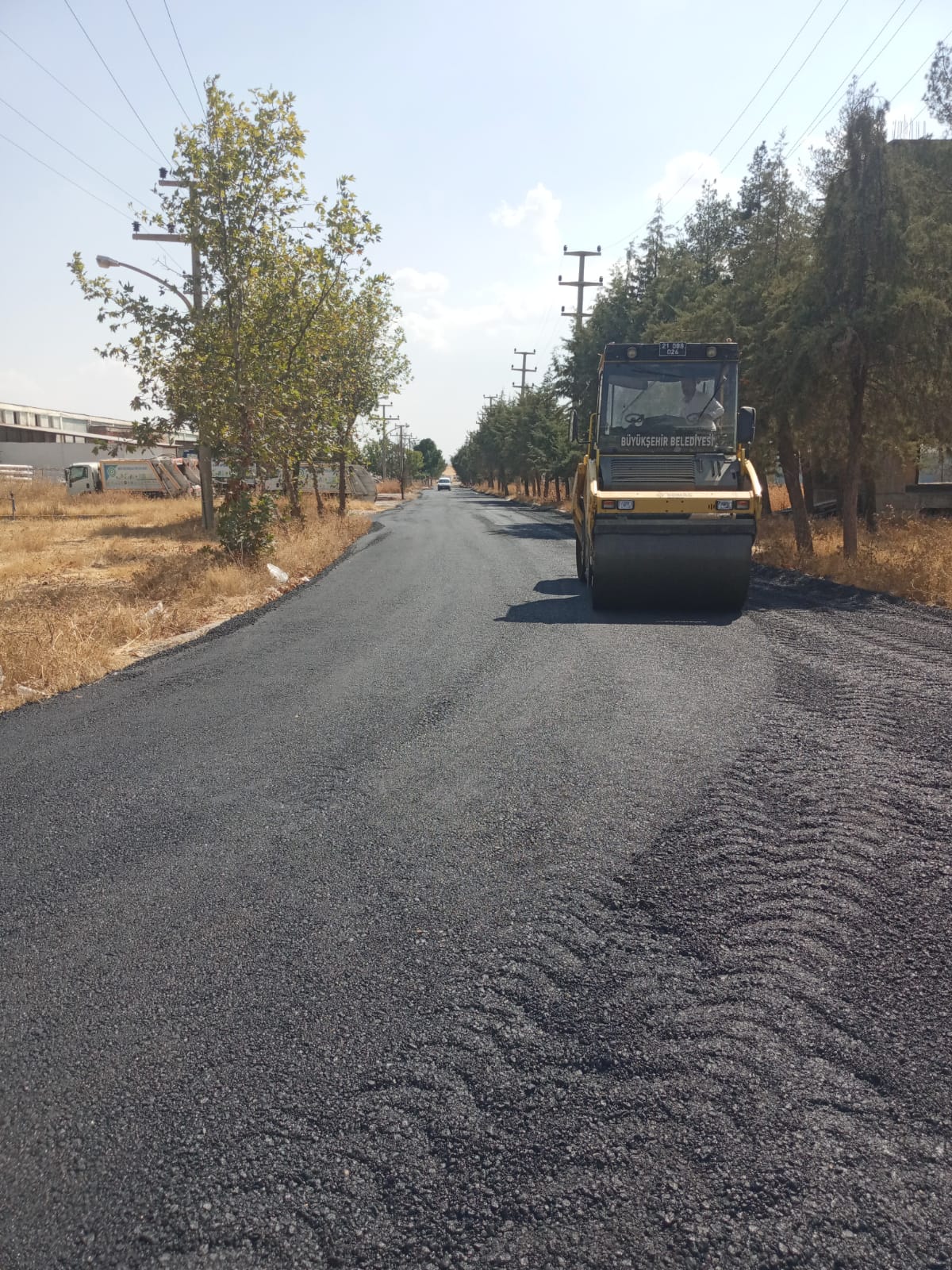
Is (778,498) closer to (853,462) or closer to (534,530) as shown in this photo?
(534,530)

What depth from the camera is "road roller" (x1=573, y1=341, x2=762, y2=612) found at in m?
11.5

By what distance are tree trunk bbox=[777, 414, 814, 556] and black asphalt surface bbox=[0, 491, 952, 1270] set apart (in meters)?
10.5

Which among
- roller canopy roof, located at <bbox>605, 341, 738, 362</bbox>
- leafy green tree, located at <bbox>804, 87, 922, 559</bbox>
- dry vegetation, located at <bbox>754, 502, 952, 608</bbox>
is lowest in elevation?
dry vegetation, located at <bbox>754, 502, 952, 608</bbox>

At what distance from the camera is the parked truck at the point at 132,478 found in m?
53.8

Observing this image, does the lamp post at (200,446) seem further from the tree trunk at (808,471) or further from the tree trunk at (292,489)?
the tree trunk at (808,471)

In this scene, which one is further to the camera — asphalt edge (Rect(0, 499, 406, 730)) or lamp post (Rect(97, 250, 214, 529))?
lamp post (Rect(97, 250, 214, 529))

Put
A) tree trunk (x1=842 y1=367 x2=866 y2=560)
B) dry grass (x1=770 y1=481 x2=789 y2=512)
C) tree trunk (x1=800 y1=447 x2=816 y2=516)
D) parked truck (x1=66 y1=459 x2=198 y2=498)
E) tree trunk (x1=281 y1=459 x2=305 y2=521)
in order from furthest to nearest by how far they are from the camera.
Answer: parked truck (x1=66 y1=459 x2=198 y2=498), dry grass (x1=770 y1=481 x2=789 y2=512), tree trunk (x1=281 y1=459 x2=305 y2=521), tree trunk (x1=800 y1=447 x2=816 y2=516), tree trunk (x1=842 y1=367 x2=866 y2=560)

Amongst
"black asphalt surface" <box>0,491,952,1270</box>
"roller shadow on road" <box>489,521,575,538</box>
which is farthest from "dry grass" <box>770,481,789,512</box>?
"black asphalt surface" <box>0,491,952,1270</box>

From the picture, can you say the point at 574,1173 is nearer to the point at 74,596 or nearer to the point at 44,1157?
the point at 44,1157

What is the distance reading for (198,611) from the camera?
13180mm

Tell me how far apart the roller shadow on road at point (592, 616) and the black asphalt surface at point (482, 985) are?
3.75 m

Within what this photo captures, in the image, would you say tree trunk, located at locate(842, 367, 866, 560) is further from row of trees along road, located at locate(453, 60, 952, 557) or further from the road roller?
the road roller

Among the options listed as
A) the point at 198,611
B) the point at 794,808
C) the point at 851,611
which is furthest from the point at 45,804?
the point at 851,611

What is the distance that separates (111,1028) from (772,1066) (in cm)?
226
